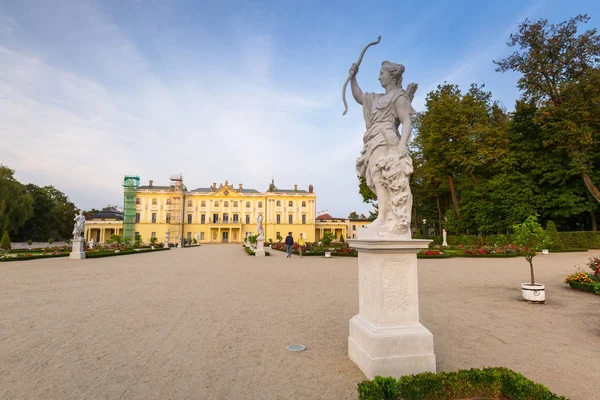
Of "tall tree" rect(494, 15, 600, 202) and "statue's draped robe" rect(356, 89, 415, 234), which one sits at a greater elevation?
"tall tree" rect(494, 15, 600, 202)

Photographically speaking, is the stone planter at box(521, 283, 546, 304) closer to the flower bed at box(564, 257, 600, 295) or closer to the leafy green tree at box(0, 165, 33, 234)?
the flower bed at box(564, 257, 600, 295)

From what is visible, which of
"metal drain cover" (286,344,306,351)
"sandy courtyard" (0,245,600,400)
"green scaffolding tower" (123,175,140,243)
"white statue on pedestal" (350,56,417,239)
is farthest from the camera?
"green scaffolding tower" (123,175,140,243)

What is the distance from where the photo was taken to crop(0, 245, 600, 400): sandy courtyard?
2.82 meters

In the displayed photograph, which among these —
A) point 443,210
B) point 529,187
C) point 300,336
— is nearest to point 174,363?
point 300,336

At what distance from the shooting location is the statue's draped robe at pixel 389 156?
321 centimetres

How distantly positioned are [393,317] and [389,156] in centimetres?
152

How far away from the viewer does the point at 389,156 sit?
10.7 feet

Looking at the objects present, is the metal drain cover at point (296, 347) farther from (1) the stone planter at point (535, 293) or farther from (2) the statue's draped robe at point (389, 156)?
(1) the stone planter at point (535, 293)

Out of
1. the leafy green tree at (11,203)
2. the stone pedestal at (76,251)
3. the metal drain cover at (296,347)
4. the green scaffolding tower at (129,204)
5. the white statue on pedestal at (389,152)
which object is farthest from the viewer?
the green scaffolding tower at (129,204)

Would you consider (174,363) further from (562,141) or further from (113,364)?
(562,141)

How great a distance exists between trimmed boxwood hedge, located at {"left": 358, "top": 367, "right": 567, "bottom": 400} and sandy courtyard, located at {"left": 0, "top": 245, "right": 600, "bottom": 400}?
1.53ft

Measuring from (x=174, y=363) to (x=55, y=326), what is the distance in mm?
2521

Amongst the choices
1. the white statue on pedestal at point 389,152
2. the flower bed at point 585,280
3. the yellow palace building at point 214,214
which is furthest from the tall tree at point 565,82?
the yellow palace building at point 214,214

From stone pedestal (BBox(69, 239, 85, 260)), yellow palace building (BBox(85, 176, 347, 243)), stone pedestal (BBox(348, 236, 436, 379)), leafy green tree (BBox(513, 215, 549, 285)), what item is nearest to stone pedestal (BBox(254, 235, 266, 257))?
stone pedestal (BBox(69, 239, 85, 260))
